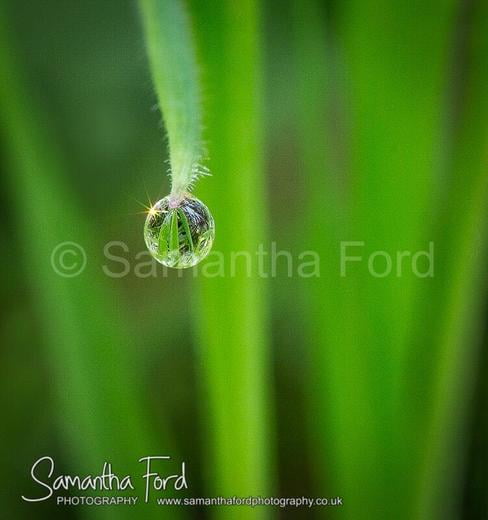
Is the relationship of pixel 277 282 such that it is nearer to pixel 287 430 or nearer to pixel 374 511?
pixel 287 430

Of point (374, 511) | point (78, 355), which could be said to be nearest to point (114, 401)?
point (78, 355)
